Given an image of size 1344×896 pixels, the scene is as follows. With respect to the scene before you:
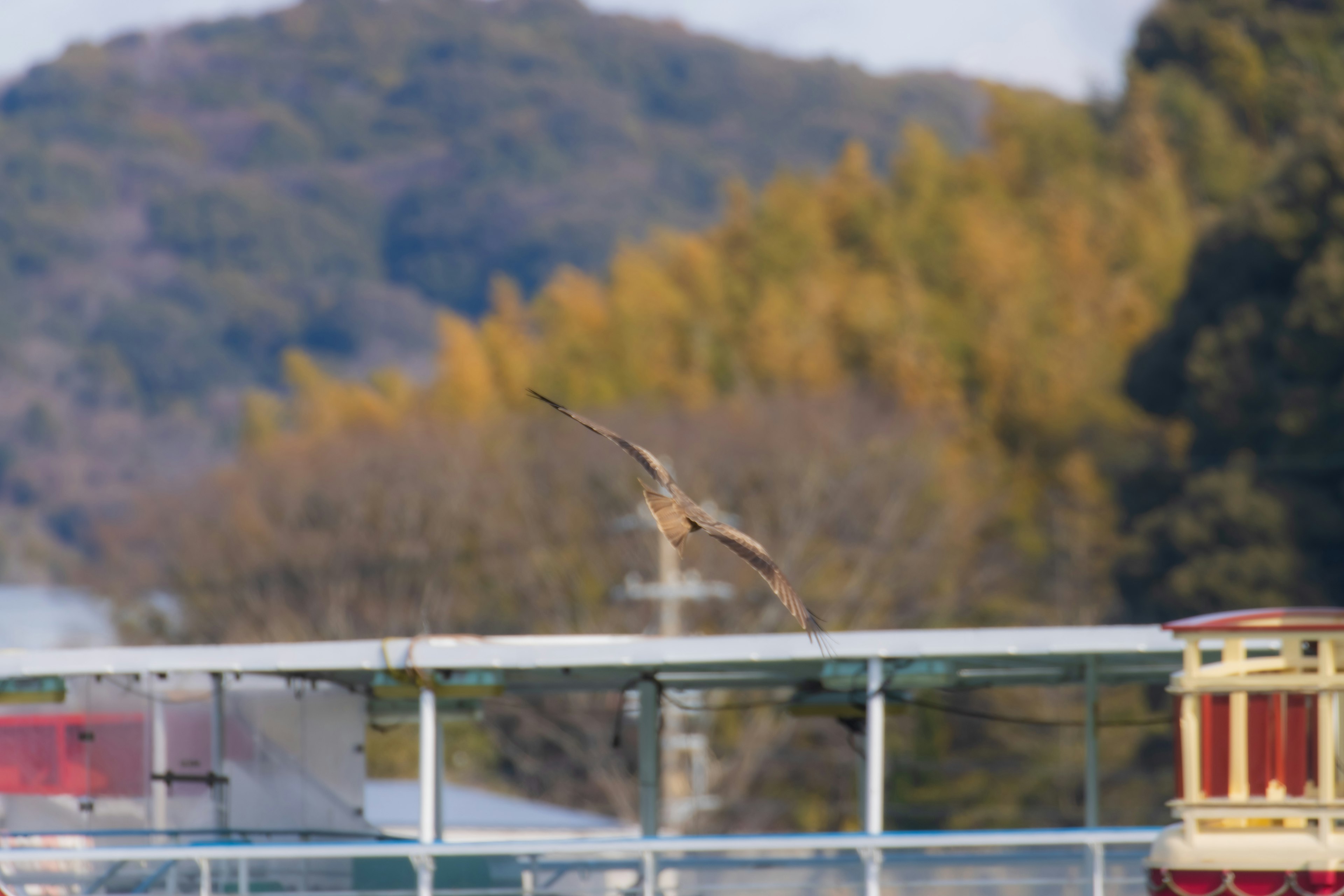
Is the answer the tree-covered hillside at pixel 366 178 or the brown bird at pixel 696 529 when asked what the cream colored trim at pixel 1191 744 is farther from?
the tree-covered hillside at pixel 366 178

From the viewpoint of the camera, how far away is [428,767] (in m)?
11.4

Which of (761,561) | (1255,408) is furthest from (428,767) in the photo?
(1255,408)

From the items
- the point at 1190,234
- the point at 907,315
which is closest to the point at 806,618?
the point at 907,315

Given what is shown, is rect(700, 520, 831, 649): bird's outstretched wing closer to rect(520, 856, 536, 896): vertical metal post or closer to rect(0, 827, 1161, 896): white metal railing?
rect(0, 827, 1161, 896): white metal railing

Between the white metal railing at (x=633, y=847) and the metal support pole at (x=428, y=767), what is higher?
the metal support pole at (x=428, y=767)

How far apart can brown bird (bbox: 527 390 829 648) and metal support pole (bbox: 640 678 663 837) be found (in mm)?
4510

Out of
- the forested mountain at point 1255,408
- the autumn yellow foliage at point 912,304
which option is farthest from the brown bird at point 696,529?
the autumn yellow foliage at point 912,304

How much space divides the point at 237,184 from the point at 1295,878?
557 ft

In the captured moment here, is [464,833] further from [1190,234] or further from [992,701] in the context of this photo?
[1190,234]

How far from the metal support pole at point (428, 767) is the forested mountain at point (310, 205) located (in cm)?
12129

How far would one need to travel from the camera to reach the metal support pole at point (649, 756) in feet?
41.8

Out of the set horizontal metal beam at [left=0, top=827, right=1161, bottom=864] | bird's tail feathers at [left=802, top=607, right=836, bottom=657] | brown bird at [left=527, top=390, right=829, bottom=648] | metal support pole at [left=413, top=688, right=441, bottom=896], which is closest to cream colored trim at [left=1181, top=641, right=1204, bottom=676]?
horizontal metal beam at [left=0, top=827, right=1161, bottom=864]

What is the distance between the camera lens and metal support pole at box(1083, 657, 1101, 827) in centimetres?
1213

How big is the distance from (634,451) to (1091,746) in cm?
548
